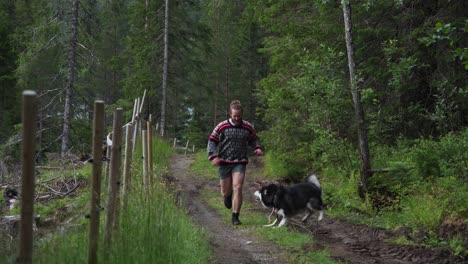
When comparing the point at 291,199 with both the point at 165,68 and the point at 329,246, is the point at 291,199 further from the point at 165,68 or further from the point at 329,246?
the point at 165,68

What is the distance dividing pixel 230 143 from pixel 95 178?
5.11 meters

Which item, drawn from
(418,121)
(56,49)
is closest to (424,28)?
(418,121)

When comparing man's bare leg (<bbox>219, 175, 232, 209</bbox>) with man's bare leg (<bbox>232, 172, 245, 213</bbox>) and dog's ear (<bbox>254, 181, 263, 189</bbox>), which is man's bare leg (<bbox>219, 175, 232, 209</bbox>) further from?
dog's ear (<bbox>254, 181, 263, 189</bbox>)

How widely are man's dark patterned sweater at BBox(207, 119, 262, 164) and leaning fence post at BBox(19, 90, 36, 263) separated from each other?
5.97m

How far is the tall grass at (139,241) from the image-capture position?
4207mm

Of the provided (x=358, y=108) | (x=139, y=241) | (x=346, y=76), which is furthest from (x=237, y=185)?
(x=346, y=76)

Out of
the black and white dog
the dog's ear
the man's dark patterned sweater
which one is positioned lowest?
the dog's ear

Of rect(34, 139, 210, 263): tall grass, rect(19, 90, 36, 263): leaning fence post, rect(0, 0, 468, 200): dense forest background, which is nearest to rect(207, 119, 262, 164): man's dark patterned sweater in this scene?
rect(0, 0, 468, 200): dense forest background

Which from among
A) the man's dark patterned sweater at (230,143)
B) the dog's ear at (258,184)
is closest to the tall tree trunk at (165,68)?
the dog's ear at (258,184)

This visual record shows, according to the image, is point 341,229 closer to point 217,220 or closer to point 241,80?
point 217,220

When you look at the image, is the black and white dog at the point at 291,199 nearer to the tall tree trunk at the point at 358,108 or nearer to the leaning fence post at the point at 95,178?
the tall tree trunk at the point at 358,108

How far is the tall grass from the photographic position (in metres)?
4.21

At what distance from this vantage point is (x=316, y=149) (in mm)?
12312

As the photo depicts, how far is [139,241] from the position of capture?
4.73 m
